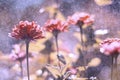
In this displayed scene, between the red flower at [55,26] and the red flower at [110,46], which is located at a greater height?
the red flower at [55,26]

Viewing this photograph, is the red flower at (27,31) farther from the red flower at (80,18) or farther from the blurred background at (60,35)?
the red flower at (80,18)

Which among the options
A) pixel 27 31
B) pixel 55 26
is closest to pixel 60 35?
pixel 55 26

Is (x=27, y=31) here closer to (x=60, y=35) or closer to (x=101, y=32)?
(x=60, y=35)

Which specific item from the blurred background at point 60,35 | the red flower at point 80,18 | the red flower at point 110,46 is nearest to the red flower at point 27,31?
the blurred background at point 60,35

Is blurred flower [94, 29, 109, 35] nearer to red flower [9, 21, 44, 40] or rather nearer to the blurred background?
the blurred background

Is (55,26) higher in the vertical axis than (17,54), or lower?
higher

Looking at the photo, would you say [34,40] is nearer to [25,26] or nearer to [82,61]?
[25,26]
